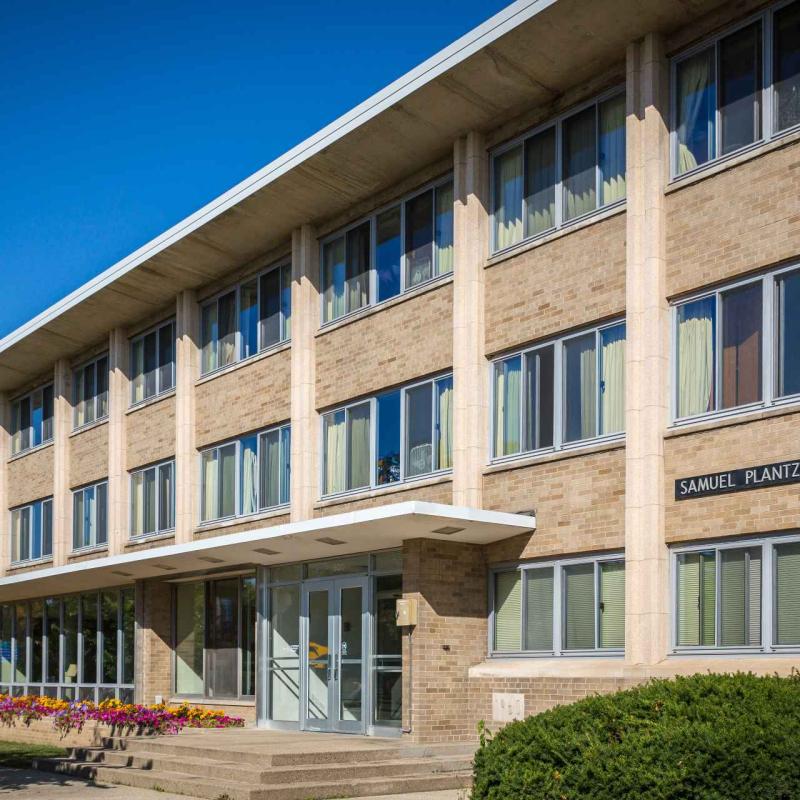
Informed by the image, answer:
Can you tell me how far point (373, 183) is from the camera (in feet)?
74.5

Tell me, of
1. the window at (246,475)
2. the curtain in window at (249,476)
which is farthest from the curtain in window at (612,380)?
the curtain in window at (249,476)

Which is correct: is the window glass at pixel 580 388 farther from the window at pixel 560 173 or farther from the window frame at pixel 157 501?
the window frame at pixel 157 501

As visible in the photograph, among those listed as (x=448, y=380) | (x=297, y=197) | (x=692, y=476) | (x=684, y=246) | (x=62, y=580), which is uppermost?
(x=297, y=197)

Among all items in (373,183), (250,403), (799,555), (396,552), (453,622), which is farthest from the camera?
(250,403)

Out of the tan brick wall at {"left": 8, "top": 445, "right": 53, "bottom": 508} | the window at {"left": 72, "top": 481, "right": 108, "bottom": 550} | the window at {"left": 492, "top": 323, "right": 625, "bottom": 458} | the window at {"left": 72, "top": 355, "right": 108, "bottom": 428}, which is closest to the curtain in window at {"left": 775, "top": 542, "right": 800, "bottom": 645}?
the window at {"left": 492, "top": 323, "right": 625, "bottom": 458}

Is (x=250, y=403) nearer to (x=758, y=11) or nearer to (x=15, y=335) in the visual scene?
(x=15, y=335)

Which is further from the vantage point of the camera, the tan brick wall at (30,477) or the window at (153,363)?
the tan brick wall at (30,477)

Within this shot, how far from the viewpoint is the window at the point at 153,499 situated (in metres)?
29.3

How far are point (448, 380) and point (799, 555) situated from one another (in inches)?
284

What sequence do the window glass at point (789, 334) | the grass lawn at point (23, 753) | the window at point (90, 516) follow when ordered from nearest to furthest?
the window glass at point (789, 334) < the grass lawn at point (23, 753) < the window at point (90, 516)

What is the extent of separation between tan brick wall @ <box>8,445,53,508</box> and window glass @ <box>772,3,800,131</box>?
24.5 meters

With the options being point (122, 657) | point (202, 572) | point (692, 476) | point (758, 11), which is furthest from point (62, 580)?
point (758, 11)

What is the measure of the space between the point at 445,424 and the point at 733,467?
5.95 m

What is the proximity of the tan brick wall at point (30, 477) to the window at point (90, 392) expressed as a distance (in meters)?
2.01
